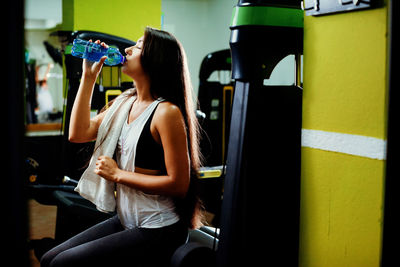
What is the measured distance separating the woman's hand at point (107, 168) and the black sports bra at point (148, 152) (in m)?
0.09

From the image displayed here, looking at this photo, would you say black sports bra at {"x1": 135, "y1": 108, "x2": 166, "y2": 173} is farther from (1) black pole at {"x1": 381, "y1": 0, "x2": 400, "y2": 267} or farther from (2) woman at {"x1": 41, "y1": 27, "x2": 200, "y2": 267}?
(1) black pole at {"x1": 381, "y1": 0, "x2": 400, "y2": 267}

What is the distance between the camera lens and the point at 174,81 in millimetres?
1800

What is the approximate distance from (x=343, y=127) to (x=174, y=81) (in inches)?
27.3

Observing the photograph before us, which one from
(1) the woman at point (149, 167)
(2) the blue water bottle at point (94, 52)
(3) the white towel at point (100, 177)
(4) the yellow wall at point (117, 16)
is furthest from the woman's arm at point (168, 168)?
(4) the yellow wall at point (117, 16)

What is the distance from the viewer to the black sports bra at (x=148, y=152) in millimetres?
1695

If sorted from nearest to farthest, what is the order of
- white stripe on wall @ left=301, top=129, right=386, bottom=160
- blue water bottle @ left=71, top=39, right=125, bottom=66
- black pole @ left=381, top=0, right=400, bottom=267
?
black pole @ left=381, top=0, right=400, bottom=267, white stripe on wall @ left=301, top=129, right=386, bottom=160, blue water bottle @ left=71, top=39, right=125, bottom=66

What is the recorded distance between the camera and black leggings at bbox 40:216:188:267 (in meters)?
1.61

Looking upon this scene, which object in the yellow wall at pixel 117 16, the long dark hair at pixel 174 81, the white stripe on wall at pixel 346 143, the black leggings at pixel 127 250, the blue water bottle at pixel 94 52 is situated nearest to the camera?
the white stripe on wall at pixel 346 143

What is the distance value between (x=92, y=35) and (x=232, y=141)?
1875 millimetres

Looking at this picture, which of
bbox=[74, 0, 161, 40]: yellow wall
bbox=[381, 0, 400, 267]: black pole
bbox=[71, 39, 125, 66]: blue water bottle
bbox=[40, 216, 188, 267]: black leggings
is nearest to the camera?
bbox=[381, 0, 400, 267]: black pole

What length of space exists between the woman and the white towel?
22 mm

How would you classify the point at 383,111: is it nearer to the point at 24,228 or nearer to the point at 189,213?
the point at 189,213

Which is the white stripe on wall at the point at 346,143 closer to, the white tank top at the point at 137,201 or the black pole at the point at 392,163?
the black pole at the point at 392,163

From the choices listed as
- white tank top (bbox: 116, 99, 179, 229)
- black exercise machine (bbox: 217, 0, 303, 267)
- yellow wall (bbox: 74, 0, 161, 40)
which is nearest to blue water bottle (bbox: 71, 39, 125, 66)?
white tank top (bbox: 116, 99, 179, 229)
